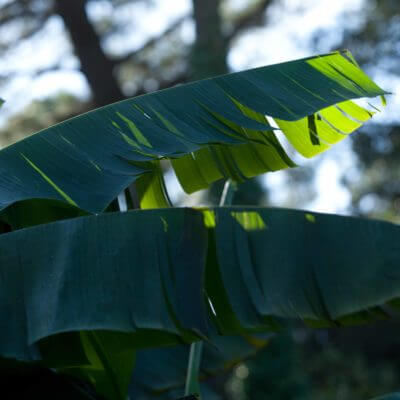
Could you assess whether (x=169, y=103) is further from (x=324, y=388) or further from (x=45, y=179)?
(x=324, y=388)

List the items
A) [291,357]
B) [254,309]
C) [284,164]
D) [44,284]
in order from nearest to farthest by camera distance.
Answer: [44,284] < [254,309] < [284,164] < [291,357]

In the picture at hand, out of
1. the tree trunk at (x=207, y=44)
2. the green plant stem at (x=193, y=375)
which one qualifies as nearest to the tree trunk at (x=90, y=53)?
the tree trunk at (x=207, y=44)

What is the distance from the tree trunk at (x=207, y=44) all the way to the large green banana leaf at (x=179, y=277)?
638 centimetres

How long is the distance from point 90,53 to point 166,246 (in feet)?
34.9

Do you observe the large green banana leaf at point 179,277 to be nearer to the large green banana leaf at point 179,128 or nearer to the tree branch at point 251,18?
the large green banana leaf at point 179,128

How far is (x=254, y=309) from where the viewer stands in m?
2.65

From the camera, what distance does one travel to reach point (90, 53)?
12750 mm

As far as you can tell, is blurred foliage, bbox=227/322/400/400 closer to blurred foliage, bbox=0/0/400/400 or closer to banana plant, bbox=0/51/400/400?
blurred foliage, bbox=0/0/400/400

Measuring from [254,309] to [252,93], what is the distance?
2.78 ft

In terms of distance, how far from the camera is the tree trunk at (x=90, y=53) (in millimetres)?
12445

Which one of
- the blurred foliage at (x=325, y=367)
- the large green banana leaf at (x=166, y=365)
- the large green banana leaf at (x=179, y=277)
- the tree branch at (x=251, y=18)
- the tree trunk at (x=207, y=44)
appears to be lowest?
the blurred foliage at (x=325, y=367)

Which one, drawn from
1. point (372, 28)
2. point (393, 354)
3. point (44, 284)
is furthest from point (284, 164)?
point (393, 354)

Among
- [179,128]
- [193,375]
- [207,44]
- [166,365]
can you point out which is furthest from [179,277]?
[207,44]

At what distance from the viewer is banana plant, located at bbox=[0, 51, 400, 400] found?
2.41 m
